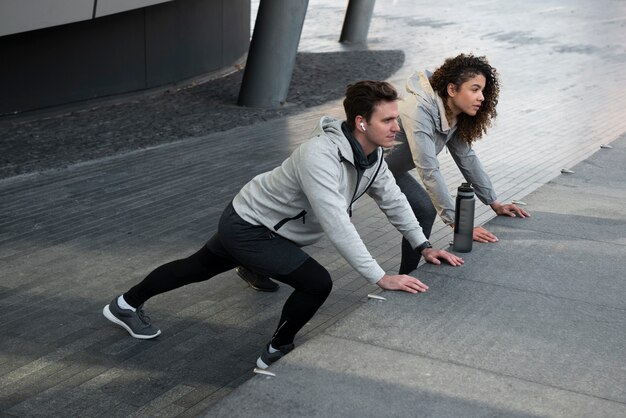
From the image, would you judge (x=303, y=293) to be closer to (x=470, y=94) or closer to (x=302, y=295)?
(x=302, y=295)

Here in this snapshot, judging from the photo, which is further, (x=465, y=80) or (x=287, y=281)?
(x=465, y=80)

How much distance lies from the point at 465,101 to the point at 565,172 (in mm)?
3556

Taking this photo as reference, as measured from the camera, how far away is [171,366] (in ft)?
18.3

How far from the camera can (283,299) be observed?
6.75 m

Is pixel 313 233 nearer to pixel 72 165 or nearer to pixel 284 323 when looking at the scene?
pixel 284 323

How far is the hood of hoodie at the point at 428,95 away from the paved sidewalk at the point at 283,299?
900 millimetres

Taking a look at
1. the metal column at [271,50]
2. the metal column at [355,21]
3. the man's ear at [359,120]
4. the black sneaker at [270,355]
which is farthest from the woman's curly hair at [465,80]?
the metal column at [355,21]

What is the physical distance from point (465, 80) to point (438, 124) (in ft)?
1.22

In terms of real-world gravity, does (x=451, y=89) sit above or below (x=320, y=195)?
above

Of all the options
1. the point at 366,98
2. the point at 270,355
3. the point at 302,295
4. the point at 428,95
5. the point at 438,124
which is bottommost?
the point at 270,355

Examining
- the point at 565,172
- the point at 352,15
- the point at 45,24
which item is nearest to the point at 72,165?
the point at 45,24

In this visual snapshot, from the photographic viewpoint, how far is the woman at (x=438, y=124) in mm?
5953

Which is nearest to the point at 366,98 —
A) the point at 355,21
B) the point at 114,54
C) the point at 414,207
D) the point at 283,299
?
the point at 414,207

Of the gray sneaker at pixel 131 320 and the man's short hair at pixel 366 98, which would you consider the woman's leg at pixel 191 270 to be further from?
the man's short hair at pixel 366 98
